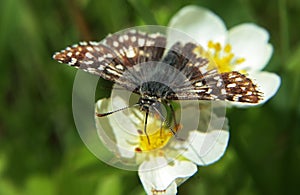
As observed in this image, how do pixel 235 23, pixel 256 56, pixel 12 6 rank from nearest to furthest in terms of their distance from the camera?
pixel 256 56, pixel 235 23, pixel 12 6

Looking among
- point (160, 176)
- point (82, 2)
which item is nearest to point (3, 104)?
point (82, 2)

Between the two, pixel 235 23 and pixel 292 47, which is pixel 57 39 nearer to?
pixel 235 23

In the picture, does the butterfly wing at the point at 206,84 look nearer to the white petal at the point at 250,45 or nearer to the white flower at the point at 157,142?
the white flower at the point at 157,142

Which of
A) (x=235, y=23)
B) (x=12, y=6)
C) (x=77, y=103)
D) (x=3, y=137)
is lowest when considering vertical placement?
(x=3, y=137)

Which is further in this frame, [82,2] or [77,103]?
[82,2]

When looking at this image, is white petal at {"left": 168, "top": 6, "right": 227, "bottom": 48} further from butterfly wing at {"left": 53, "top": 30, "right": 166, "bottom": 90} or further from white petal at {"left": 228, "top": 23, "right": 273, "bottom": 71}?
butterfly wing at {"left": 53, "top": 30, "right": 166, "bottom": 90}

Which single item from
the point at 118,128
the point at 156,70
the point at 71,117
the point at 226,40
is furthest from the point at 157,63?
the point at 71,117
